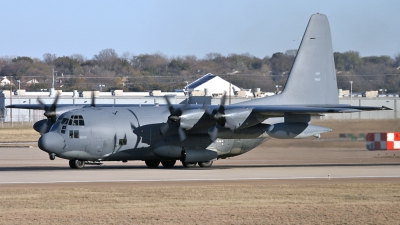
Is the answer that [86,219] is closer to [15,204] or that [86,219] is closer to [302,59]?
[15,204]

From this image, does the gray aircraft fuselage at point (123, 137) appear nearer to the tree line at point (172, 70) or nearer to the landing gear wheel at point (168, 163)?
the landing gear wheel at point (168, 163)

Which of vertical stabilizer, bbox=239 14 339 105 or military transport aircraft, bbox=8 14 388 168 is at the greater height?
vertical stabilizer, bbox=239 14 339 105

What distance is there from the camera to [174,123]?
97.7 feet

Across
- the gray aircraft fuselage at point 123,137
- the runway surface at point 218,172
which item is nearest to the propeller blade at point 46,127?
the runway surface at point 218,172

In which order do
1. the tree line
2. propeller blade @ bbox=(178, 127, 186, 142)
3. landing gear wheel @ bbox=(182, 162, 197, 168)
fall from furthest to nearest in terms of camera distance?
the tree line
landing gear wheel @ bbox=(182, 162, 197, 168)
propeller blade @ bbox=(178, 127, 186, 142)

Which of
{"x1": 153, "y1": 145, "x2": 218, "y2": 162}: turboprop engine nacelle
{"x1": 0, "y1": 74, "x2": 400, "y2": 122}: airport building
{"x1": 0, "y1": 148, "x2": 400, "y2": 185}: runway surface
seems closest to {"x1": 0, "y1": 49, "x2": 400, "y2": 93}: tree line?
{"x1": 0, "y1": 74, "x2": 400, "y2": 122}: airport building

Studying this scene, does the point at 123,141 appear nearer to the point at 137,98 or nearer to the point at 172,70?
the point at 137,98

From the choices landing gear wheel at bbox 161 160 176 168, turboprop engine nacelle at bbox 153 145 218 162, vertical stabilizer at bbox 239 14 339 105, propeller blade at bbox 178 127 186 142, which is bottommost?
landing gear wheel at bbox 161 160 176 168

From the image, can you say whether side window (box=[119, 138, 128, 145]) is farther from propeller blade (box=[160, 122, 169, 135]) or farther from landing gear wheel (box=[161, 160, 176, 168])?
landing gear wheel (box=[161, 160, 176, 168])

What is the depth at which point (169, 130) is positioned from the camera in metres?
29.9

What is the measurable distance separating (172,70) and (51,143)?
3202 inches

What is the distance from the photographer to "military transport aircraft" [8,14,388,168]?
28.6 metres

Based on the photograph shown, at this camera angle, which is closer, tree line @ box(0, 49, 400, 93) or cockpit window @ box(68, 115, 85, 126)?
cockpit window @ box(68, 115, 85, 126)

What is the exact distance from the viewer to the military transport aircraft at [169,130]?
28562mm
